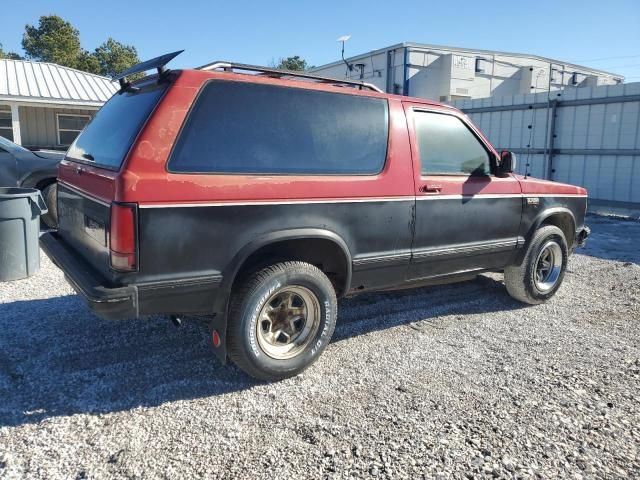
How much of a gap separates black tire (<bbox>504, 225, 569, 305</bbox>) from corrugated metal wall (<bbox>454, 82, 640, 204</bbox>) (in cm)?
858

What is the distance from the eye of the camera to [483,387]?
346 centimetres

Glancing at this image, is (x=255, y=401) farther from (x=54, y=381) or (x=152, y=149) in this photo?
(x=152, y=149)

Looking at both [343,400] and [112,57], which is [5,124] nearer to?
[343,400]

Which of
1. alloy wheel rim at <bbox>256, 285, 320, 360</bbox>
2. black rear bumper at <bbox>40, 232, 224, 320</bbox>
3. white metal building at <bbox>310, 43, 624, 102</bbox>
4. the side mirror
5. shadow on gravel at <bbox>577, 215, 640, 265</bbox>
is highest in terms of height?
white metal building at <bbox>310, 43, 624, 102</bbox>

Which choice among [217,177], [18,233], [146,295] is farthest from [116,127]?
[18,233]

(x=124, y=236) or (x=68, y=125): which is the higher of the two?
(x=68, y=125)

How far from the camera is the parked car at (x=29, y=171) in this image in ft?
26.7

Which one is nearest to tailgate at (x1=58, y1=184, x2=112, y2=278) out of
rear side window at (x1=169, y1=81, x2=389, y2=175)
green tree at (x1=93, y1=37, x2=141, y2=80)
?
rear side window at (x1=169, y1=81, x2=389, y2=175)

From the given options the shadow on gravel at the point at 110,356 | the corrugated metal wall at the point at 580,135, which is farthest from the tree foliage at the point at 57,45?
the shadow on gravel at the point at 110,356

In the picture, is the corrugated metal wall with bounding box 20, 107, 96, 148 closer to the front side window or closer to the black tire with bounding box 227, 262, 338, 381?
the front side window

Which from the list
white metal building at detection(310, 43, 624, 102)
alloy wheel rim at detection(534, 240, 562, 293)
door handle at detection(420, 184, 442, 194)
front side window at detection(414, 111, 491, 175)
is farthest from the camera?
white metal building at detection(310, 43, 624, 102)

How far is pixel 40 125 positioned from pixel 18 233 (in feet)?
44.7

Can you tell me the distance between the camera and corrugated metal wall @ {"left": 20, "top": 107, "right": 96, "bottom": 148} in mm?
16969

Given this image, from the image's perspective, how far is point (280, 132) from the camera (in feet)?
11.0
